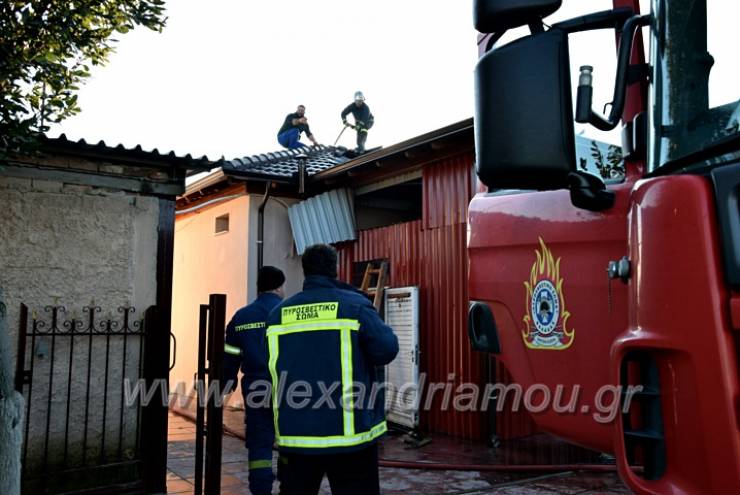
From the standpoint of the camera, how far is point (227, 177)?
1063cm

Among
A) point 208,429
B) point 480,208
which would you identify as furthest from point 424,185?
point 480,208

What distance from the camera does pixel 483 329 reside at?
3.00 metres

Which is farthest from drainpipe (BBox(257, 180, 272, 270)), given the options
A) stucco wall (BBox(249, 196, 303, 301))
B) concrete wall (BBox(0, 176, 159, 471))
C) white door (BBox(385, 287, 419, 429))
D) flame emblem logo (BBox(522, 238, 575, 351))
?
flame emblem logo (BBox(522, 238, 575, 351))

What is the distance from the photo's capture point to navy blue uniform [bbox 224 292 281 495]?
182 inches

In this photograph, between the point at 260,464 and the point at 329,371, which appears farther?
the point at 260,464

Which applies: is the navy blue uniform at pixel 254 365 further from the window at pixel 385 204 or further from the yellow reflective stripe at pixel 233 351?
the window at pixel 385 204

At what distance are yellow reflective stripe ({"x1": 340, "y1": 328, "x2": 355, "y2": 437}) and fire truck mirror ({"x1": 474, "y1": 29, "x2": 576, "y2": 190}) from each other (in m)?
1.40

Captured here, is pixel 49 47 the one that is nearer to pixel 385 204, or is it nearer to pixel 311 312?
pixel 311 312

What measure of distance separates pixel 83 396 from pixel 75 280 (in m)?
0.98

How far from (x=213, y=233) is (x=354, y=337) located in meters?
9.53

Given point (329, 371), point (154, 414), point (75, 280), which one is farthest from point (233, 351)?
point (329, 371)

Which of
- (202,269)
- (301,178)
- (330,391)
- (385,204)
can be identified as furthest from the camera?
(202,269)

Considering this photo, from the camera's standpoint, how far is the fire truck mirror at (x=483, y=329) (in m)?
2.95

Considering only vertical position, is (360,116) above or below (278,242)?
→ above
